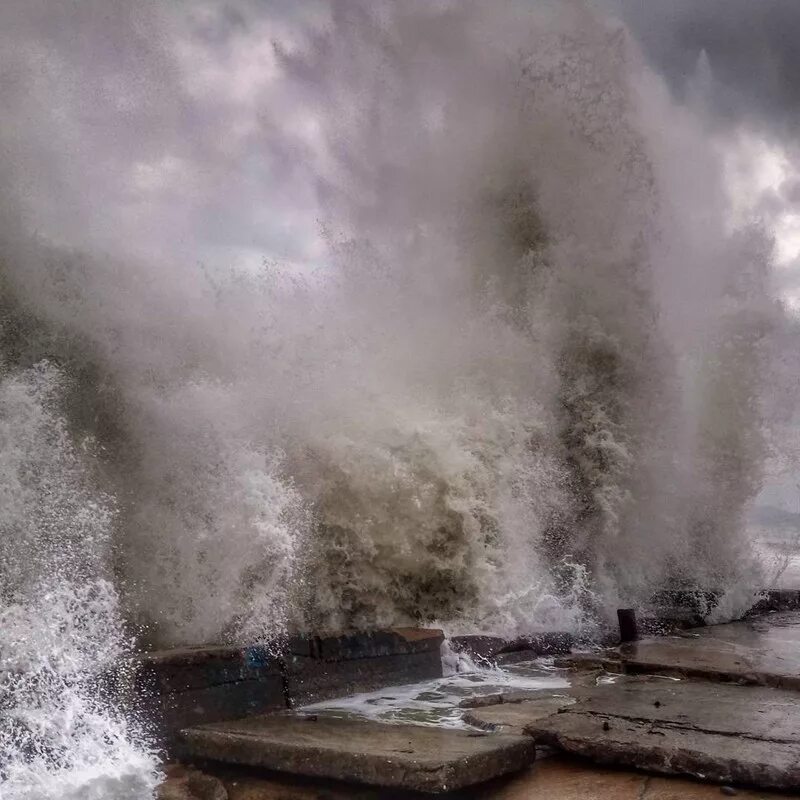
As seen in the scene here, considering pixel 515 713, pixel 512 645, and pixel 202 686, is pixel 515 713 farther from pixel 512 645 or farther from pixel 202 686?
pixel 512 645

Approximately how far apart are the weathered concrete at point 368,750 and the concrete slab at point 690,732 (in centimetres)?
32

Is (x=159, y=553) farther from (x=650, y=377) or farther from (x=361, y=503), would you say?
(x=650, y=377)

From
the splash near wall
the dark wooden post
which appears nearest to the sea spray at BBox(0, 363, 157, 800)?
the splash near wall

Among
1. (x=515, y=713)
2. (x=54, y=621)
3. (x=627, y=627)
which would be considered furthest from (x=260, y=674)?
(x=627, y=627)

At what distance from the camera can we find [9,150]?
6.07 meters

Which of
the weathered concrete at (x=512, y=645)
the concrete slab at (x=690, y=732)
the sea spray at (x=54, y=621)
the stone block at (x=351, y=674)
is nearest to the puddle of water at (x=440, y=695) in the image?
the stone block at (x=351, y=674)

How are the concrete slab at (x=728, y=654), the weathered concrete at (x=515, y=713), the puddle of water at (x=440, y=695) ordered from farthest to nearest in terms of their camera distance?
the concrete slab at (x=728, y=654), the puddle of water at (x=440, y=695), the weathered concrete at (x=515, y=713)

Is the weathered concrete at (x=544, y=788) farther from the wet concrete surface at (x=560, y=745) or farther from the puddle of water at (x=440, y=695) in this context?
the puddle of water at (x=440, y=695)

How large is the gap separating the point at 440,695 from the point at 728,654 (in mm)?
2212

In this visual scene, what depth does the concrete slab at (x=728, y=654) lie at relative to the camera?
4.55 m

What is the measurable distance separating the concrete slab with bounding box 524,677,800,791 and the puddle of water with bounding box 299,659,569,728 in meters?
0.55

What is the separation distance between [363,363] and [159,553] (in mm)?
3378

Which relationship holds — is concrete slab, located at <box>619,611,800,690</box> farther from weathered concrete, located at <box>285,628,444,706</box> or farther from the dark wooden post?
weathered concrete, located at <box>285,628,444,706</box>

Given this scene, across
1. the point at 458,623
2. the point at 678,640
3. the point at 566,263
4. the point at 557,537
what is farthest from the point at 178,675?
the point at 566,263
